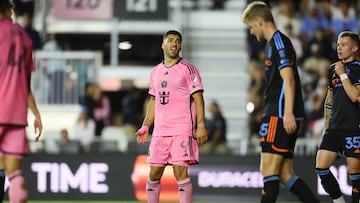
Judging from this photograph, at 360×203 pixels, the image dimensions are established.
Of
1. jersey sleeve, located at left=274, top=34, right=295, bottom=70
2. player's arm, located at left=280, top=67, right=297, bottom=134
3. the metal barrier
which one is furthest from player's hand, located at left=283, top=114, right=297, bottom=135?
the metal barrier

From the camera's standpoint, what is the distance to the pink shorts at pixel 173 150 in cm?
1000

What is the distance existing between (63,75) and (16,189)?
9.50 metres

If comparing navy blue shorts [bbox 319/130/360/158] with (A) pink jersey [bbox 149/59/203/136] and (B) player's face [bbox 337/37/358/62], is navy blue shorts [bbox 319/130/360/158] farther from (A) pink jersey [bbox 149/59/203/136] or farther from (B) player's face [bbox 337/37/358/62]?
(A) pink jersey [bbox 149/59/203/136]

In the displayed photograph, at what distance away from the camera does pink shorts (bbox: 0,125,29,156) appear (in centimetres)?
859

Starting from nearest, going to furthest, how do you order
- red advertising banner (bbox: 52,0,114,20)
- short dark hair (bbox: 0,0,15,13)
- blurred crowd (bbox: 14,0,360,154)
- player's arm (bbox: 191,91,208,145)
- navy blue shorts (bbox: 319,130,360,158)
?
short dark hair (bbox: 0,0,15,13)
player's arm (bbox: 191,91,208,145)
navy blue shorts (bbox: 319,130,360,158)
blurred crowd (bbox: 14,0,360,154)
red advertising banner (bbox: 52,0,114,20)

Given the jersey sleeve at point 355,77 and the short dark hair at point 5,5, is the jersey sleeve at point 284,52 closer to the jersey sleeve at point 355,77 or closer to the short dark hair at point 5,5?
the jersey sleeve at point 355,77

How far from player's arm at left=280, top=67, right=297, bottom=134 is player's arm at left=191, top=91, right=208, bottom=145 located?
1122 mm

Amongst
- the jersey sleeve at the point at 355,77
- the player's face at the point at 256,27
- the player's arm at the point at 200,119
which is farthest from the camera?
the jersey sleeve at the point at 355,77

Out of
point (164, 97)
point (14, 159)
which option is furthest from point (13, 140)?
point (164, 97)

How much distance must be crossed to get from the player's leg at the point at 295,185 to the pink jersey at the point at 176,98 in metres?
1.22

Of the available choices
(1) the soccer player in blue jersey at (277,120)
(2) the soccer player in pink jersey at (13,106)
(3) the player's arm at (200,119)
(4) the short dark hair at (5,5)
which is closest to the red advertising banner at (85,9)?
(3) the player's arm at (200,119)

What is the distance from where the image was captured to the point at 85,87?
1773 cm

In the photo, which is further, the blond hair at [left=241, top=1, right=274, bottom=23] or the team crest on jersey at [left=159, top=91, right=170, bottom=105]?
the team crest on jersey at [left=159, top=91, right=170, bottom=105]

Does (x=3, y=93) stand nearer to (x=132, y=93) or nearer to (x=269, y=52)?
(x=269, y=52)
